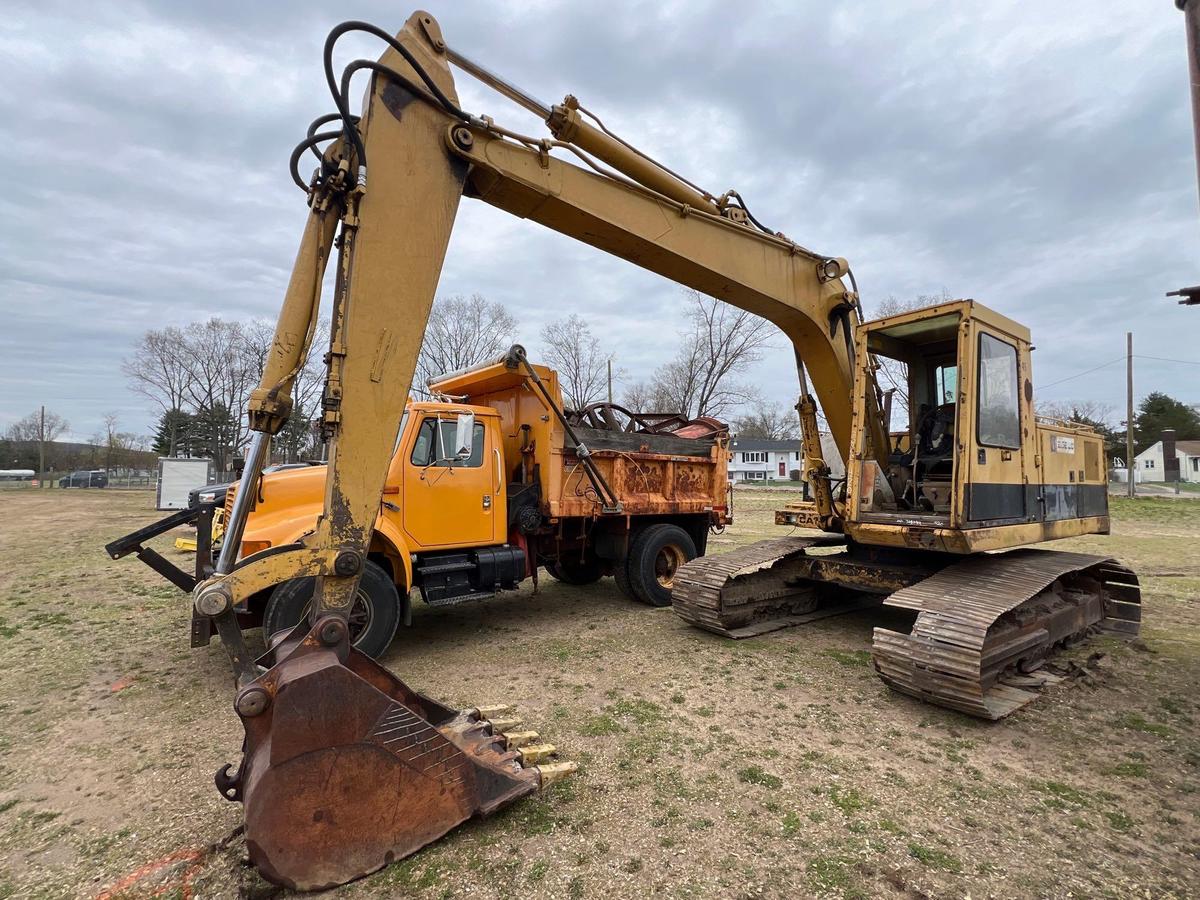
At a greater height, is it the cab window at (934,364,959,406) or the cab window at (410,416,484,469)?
the cab window at (934,364,959,406)

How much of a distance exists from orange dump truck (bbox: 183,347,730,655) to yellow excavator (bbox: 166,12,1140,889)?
4.96 feet

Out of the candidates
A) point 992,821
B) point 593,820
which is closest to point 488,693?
point 593,820

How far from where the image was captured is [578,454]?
6.66m

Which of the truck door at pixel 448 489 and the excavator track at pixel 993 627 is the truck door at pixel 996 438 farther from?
the truck door at pixel 448 489

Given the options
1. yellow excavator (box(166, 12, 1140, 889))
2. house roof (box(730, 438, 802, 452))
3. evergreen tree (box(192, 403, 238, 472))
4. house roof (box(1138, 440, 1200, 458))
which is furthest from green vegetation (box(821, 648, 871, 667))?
house roof (box(1138, 440, 1200, 458))

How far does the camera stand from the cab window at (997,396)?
16.0 ft

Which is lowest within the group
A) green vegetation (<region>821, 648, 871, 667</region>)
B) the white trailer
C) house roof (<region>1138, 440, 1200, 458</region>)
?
green vegetation (<region>821, 648, 871, 667</region>)

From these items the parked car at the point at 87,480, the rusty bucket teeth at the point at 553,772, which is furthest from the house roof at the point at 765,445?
the rusty bucket teeth at the point at 553,772

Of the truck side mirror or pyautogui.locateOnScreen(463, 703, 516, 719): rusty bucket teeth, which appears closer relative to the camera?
pyautogui.locateOnScreen(463, 703, 516, 719): rusty bucket teeth

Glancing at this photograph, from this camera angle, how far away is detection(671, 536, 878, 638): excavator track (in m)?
5.77

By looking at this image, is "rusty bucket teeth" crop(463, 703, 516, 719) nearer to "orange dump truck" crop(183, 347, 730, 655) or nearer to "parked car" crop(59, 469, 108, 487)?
"orange dump truck" crop(183, 347, 730, 655)

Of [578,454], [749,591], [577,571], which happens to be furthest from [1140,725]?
[577,571]

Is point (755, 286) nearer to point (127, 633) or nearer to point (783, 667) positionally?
point (783, 667)

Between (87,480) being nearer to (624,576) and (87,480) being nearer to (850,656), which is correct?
(624,576)
